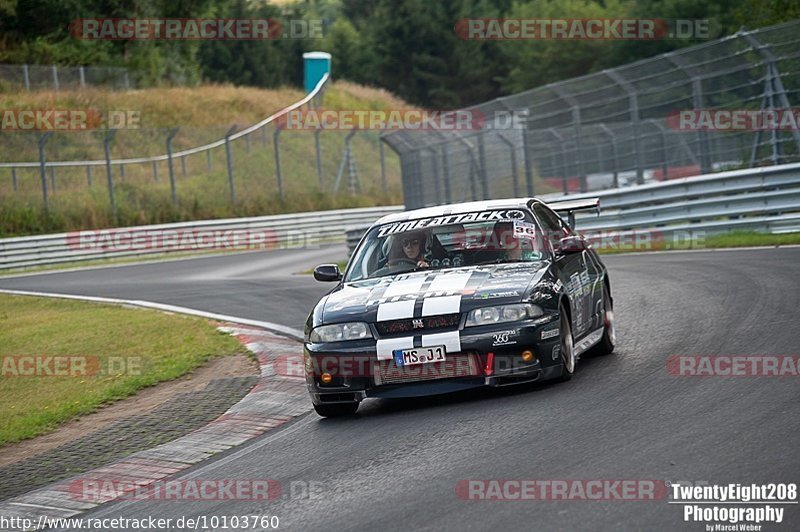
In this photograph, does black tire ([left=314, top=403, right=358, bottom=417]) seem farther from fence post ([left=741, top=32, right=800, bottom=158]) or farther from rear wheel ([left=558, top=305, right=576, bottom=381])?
fence post ([left=741, top=32, right=800, bottom=158])

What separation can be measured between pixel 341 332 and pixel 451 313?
78 cm

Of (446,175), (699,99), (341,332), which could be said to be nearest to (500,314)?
(341,332)

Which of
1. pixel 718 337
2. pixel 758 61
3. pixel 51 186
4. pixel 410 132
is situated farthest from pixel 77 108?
pixel 718 337

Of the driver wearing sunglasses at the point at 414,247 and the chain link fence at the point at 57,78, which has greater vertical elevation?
the chain link fence at the point at 57,78

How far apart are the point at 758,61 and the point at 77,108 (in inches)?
1234

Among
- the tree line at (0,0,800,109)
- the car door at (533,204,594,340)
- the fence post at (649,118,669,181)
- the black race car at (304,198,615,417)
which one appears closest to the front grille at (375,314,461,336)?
the black race car at (304,198,615,417)

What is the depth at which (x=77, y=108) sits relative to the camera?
4491 cm

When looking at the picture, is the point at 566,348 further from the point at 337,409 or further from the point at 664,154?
the point at 664,154

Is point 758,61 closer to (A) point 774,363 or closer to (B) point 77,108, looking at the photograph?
(A) point 774,363

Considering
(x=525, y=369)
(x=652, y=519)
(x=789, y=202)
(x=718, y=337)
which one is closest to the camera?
(x=652, y=519)

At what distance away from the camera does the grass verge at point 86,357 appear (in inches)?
411

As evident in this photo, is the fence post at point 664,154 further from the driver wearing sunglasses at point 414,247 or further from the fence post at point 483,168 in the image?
the driver wearing sunglasses at point 414,247

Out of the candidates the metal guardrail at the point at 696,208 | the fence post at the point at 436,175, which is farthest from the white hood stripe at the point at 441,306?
the fence post at the point at 436,175

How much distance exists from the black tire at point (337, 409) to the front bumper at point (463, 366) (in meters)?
0.22
